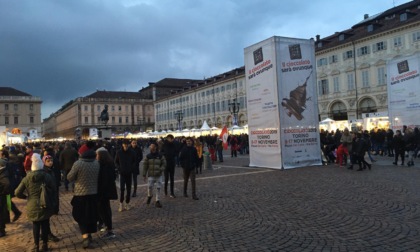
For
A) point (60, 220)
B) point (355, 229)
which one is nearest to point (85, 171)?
point (60, 220)

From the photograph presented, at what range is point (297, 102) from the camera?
16.3m

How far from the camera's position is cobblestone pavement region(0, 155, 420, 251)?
551cm

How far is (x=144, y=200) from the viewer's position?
9.70 metres

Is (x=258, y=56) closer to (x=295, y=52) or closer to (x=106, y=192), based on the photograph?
(x=295, y=52)

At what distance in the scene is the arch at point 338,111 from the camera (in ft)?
160

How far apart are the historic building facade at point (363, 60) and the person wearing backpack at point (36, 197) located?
41.2 meters

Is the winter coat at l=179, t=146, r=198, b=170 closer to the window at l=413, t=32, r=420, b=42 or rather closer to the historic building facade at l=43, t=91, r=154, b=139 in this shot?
the window at l=413, t=32, r=420, b=42

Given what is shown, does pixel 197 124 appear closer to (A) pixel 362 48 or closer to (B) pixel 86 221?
(A) pixel 362 48

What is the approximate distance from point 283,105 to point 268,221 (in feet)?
31.8

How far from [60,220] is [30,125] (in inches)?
4188

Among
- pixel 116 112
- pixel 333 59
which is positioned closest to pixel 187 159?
pixel 333 59

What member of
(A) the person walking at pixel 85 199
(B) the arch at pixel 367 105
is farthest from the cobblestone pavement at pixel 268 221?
(B) the arch at pixel 367 105

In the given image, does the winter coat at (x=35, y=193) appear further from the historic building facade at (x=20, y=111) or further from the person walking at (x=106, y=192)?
the historic building facade at (x=20, y=111)

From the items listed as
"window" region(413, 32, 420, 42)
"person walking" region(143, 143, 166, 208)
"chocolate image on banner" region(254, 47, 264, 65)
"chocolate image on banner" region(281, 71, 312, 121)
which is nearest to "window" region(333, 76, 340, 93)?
"window" region(413, 32, 420, 42)
